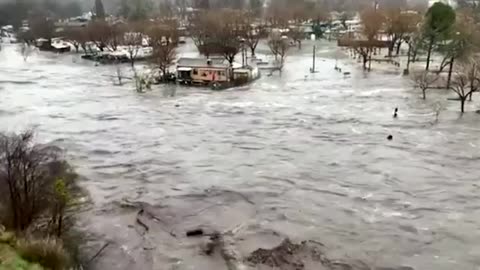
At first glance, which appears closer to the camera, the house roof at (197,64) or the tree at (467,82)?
the tree at (467,82)

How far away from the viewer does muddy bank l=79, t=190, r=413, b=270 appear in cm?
1288

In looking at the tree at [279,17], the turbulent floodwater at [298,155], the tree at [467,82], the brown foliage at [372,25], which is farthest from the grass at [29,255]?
the tree at [279,17]

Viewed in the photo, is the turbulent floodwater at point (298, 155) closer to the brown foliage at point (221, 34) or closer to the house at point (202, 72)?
the house at point (202, 72)

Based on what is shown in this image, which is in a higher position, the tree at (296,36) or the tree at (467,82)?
the tree at (467,82)

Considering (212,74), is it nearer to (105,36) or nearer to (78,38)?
(105,36)

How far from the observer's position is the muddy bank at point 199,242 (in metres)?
12.9

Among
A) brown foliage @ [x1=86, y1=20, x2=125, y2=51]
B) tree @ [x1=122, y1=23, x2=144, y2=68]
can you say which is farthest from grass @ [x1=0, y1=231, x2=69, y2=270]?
brown foliage @ [x1=86, y1=20, x2=125, y2=51]

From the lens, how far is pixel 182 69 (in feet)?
124

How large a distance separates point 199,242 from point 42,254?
565cm

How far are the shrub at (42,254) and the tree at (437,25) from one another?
35588mm

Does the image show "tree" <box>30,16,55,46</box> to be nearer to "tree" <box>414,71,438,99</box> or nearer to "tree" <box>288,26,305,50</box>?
"tree" <box>288,26,305,50</box>

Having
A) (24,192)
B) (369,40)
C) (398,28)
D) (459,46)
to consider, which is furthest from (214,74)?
(24,192)

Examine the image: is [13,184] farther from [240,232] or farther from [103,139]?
[103,139]

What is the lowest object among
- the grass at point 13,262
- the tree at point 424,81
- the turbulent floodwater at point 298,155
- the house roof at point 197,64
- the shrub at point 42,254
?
the turbulent floodwater at point 298,155
